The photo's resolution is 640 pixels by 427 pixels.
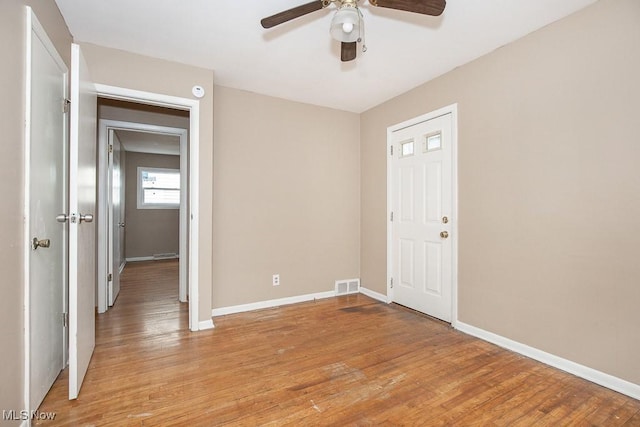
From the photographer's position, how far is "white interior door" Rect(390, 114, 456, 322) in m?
3.01

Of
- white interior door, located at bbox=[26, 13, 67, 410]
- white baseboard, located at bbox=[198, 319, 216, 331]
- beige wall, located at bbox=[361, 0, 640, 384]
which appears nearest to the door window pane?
beige wall, located at bbox=[361, 0, 640, 384]

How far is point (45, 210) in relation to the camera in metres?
1.78

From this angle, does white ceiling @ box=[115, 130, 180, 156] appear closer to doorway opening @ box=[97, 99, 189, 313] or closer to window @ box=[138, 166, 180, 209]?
doorway opening @ box=[97, 99, 189, 313]

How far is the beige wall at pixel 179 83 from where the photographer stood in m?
2.52

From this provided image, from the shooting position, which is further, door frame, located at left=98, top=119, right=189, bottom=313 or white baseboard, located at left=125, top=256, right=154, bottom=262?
white baseboard, located at left=125, top=256, right=154, bottom=262

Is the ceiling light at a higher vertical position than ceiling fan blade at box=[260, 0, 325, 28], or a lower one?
lower

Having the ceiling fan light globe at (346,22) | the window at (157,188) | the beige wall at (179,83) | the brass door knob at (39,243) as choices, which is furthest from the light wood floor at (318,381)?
the window at (157,188)

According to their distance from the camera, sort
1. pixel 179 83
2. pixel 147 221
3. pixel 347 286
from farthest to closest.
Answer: pixel 147 221
pixel 347 286
pixel 179 83

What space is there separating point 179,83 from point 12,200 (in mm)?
1798

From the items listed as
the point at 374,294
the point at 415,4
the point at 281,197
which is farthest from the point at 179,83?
the point at 374,294

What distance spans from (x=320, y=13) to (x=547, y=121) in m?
1.86

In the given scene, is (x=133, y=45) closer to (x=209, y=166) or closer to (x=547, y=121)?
(x=209, y=166)

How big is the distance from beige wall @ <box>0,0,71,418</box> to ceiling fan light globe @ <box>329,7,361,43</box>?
1548 millimetres

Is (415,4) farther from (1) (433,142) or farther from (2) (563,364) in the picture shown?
(2) (563,364)
